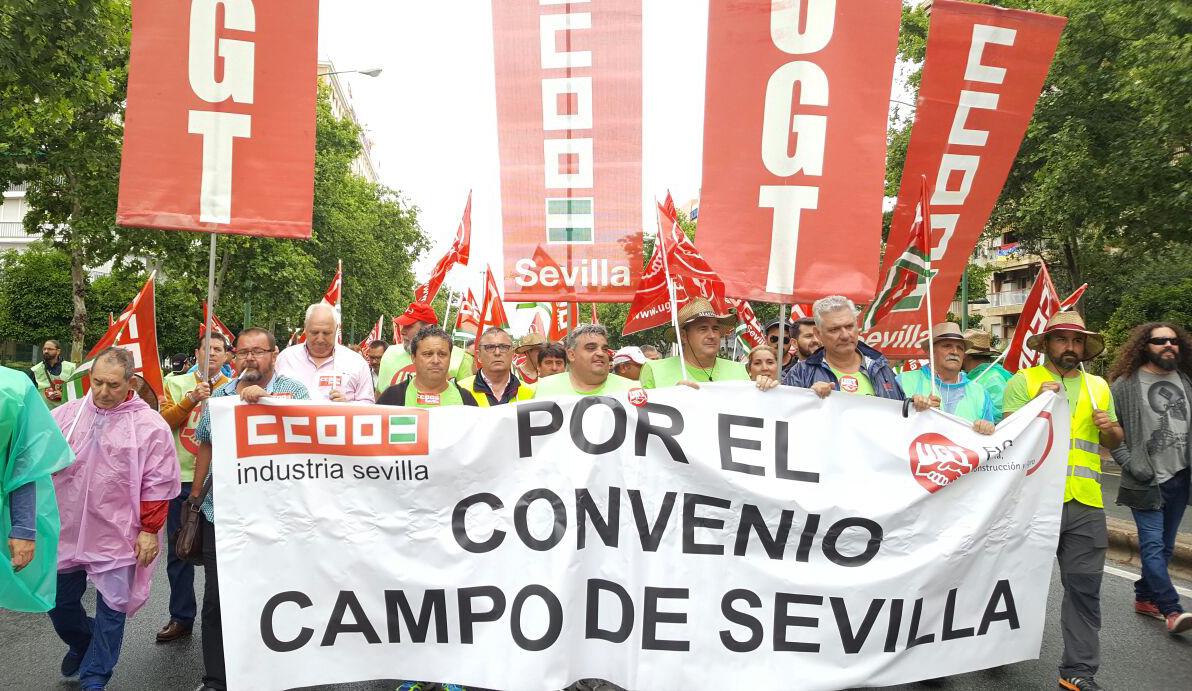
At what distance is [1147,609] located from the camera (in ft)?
18.5

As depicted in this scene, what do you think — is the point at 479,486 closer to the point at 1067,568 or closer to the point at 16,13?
the point at 1067,568

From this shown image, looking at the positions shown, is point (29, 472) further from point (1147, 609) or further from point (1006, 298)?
point (1006, 298)

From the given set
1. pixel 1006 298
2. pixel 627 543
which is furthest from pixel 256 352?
pixel 1006 298

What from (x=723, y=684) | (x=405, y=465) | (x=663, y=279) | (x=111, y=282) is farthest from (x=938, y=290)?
(x=111, y=282)

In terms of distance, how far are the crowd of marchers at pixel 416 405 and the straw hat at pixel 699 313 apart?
12 millimetres

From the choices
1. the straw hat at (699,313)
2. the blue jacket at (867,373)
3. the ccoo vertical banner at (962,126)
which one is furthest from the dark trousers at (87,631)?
the ccoo vertical banner at (962,126)

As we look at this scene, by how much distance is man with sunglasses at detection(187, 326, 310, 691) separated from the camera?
404 cm

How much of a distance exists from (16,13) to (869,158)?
7674 millimetres

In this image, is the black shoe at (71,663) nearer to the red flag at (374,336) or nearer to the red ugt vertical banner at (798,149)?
the red ugt vertical banner at (798,149)

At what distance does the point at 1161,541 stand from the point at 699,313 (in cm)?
334

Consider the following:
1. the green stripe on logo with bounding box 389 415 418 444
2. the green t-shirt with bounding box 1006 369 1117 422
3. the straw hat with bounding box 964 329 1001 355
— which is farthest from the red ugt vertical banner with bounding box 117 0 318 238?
the straw hat with bounding box 964 329 1001 355

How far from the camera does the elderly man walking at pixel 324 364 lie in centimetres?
558

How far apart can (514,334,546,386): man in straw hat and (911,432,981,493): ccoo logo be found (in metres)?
5.59

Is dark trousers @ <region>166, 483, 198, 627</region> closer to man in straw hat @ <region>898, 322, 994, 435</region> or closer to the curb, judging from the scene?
man in straw hat @ <region>898, 322, 994, 435</region>
